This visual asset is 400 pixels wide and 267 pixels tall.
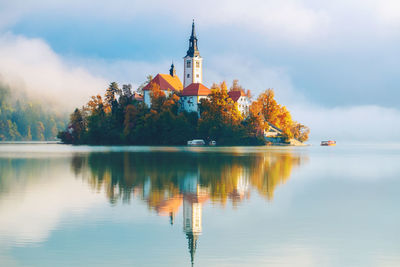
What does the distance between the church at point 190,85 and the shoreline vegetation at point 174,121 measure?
3.17 metres

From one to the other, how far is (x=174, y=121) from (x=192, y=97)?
13495 millimetres

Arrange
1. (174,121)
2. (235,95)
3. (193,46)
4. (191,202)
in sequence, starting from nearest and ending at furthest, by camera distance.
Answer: (191,202)
(174,121)
(235,95)
(193,46)

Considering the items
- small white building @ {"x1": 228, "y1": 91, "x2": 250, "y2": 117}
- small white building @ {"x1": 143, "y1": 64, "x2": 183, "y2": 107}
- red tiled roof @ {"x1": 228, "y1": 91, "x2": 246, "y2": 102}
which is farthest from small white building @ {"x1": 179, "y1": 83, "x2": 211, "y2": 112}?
small white building @ {"x1": 228, "y1": 91, "x2": 250, "y2": 117}

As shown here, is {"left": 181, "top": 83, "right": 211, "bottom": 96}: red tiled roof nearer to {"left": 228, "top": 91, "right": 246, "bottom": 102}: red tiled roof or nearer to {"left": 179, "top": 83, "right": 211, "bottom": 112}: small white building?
{"left": 179, "top": 83, "right": 211, "bottom": 112}: small white building

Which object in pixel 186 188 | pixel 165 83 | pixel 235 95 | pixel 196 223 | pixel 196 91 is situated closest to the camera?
pixel 196 223

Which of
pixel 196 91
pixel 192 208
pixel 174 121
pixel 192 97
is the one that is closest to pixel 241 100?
pixel 196 91

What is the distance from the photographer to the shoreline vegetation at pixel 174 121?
11200 centimetres

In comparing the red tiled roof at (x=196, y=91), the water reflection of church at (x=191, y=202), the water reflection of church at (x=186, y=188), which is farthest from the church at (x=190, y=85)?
the water reflection of church at (x=191, y=202)

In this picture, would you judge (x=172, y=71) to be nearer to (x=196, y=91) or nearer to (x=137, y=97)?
(x=137, y=97)

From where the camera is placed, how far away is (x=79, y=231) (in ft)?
45.1

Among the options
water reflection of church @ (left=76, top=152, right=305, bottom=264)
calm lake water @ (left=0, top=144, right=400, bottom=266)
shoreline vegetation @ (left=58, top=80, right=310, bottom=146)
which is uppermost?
shoreline vegetation @ (left=58, top=80, right=310, bottom=146)

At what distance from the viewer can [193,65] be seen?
143625 mm

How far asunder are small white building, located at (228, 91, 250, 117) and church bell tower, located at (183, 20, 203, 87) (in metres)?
19.0

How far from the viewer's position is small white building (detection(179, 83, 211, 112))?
412 feet
